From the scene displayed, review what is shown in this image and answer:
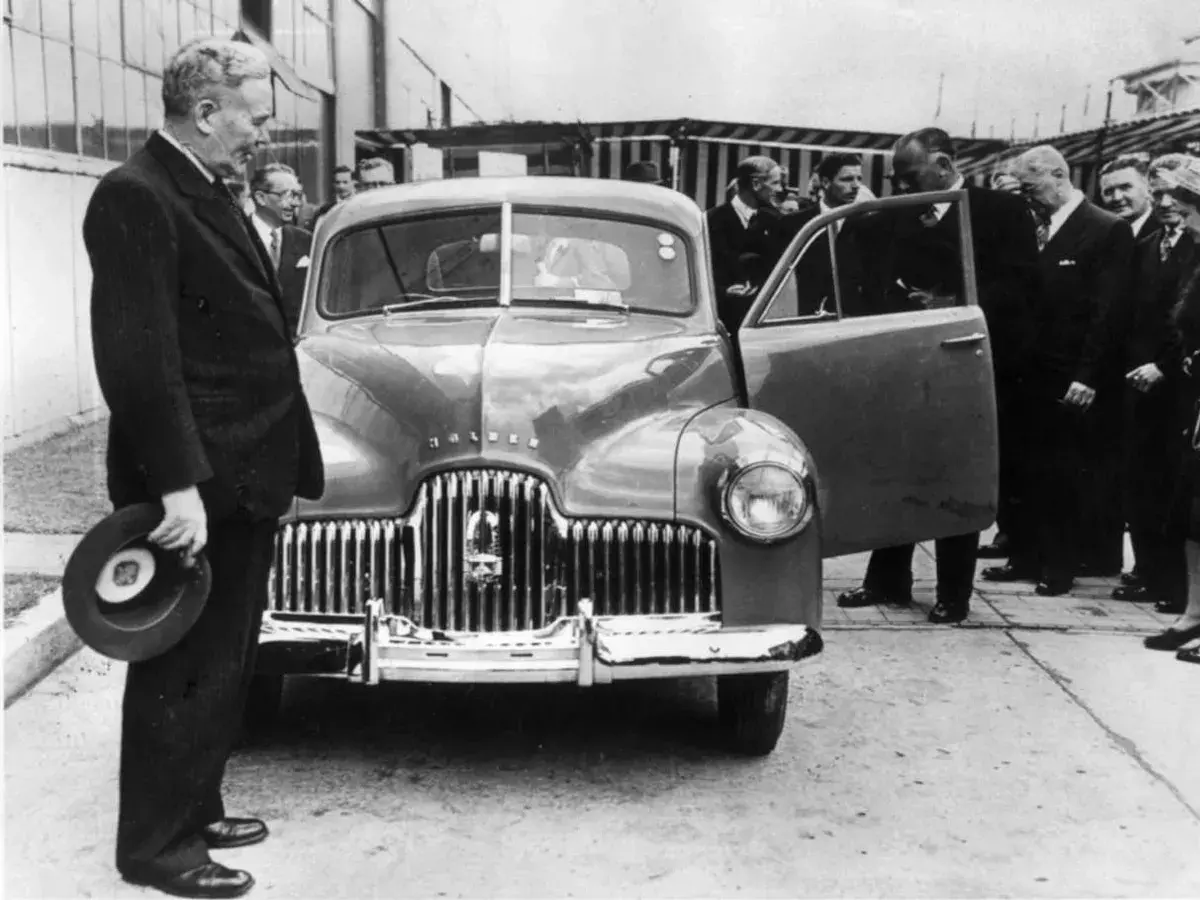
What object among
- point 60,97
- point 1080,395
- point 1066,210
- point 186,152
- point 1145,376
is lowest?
point 1080,395

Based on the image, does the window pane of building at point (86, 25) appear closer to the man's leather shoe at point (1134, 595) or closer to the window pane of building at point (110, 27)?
the window pane of building at point (110, 27)

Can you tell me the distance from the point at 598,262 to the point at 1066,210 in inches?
103

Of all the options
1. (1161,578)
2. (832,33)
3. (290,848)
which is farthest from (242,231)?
(1161,578)

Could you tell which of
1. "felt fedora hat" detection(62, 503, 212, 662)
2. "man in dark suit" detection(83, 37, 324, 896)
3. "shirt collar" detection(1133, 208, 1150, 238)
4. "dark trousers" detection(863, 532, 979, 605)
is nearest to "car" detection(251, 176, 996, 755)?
"man in dark suit" detection(83, 37, 324, 896)

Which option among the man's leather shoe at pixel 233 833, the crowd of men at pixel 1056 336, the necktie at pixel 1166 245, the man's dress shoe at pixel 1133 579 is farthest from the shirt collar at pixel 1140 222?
the man's leather shoe at pixel 233 833

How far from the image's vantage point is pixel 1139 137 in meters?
7.53

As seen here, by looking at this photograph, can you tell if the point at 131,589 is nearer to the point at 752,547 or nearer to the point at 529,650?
the point at 529,650

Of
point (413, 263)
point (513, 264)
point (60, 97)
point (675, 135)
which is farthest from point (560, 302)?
point (675, 135)

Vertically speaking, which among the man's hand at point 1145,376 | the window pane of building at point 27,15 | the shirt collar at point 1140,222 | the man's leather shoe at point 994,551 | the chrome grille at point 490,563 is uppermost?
the window pane of building at point 27,15

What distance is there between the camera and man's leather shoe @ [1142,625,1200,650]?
5.41 metres

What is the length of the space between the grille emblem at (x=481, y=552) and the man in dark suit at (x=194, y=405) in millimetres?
626

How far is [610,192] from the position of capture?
17.2ft

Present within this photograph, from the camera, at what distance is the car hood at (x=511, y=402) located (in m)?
3.81

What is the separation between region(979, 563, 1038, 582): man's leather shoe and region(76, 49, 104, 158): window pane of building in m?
5.53
